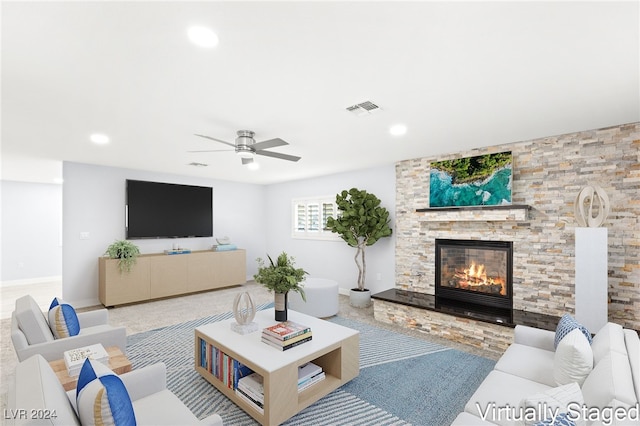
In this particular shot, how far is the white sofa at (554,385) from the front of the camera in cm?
131

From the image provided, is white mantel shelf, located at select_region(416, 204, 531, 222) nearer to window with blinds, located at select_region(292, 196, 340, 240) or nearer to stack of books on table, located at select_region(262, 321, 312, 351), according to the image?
window with blinds, located at select_region(292, 196, 340, 240)

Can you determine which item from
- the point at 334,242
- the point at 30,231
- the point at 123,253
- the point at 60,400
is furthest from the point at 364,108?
the point at 30,231

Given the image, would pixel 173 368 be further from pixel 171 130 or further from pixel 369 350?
pixel 171 130

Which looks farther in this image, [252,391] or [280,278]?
[280,278]

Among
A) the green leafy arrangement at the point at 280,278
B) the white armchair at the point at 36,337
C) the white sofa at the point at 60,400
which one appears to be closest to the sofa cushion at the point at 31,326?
the white armchair at the point at 36,337

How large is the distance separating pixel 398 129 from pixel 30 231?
27.9 feet

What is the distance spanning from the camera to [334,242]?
6113 millimetres

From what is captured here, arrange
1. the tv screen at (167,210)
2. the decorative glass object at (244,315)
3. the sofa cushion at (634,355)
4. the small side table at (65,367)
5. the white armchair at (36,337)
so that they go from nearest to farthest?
the sofa cushion at (634,355)
the small side table at (65,367)
the white armchair at (36,337)
the decorative glass object at (244,315)
the tv screen at (167,210)

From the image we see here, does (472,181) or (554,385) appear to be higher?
(472,181)

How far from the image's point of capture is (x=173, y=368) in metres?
2.96

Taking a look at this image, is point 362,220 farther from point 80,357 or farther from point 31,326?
point 31,326

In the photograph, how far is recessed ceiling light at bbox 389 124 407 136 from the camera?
125 inches

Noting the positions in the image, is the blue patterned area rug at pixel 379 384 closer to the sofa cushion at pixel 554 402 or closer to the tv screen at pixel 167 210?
the sofa cushion at pixel 554 402

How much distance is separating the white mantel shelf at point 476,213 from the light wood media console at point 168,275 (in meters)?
4.03
